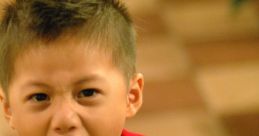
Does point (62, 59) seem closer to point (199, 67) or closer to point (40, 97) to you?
point (40, 97)

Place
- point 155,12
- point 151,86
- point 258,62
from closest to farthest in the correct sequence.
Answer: point 151,86 → point 258,62 → point 155,12

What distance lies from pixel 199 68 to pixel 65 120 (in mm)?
1561

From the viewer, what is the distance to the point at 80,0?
40.4 inches

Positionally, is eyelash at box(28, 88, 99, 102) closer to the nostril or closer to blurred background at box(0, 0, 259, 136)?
the nostril

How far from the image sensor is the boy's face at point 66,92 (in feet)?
3.10

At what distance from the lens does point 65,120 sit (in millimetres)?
925

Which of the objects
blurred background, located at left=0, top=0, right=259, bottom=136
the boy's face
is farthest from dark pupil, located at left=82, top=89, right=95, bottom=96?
blurred background, located at left=0, top=0, right=259, bottom=136

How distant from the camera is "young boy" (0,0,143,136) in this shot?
950 mm

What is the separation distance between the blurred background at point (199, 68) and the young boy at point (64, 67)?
33.5 inches

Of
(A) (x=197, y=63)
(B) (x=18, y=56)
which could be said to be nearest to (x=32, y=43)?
(B) (x=18, y=56)

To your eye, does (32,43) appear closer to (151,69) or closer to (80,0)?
(80,0)

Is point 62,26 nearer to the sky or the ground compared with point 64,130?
nearer to the sky

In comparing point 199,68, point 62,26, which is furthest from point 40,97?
point 199,68

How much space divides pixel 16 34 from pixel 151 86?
4.32 ft
